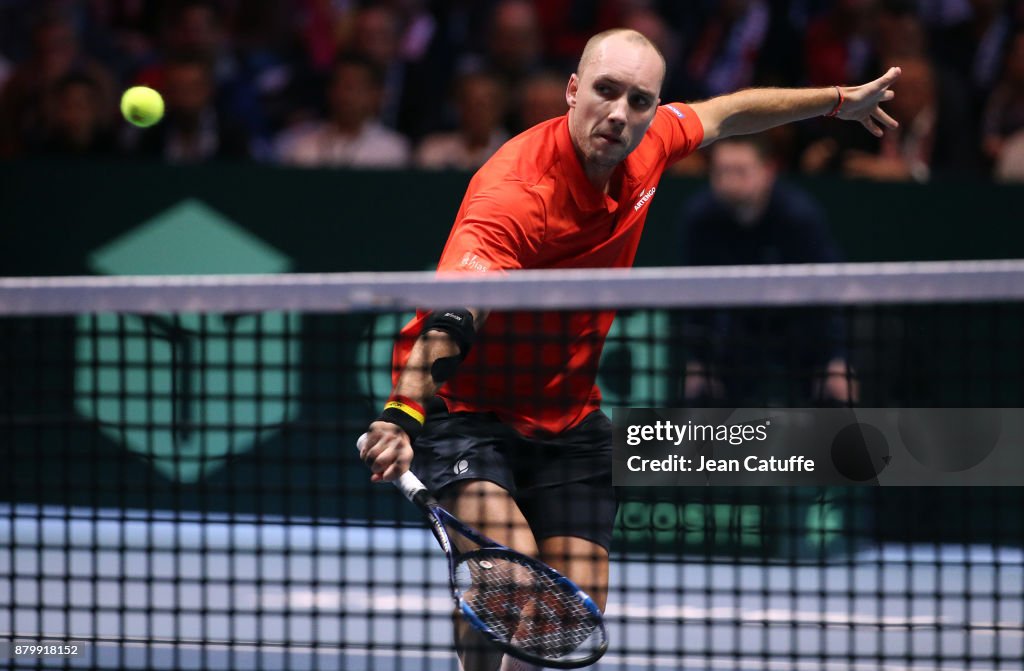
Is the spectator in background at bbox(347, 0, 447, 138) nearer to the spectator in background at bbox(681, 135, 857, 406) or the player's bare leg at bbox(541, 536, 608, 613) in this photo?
the spectator in background at bbox(681, 135, 857, 406)

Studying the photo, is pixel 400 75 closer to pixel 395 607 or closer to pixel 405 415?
pixel 395 607

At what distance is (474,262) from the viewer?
321 centimetres

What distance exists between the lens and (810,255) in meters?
6.20

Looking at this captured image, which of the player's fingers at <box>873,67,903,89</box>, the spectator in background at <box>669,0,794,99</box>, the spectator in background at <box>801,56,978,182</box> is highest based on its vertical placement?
the spectator in background at <box>669,0,794,99</box>

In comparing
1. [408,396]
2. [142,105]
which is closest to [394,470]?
[408,396]

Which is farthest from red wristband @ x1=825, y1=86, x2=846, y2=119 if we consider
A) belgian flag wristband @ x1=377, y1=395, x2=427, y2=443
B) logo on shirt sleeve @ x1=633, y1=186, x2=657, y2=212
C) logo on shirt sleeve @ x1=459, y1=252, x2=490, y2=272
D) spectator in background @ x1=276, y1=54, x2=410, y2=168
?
spectator in background @ x1=276, y1=54, x2=410, y2=168

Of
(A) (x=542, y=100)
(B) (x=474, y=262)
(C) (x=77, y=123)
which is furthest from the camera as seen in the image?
(C) (x=77, y=123)

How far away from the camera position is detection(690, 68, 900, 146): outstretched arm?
409 centimetres

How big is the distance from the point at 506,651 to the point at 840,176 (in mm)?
4048

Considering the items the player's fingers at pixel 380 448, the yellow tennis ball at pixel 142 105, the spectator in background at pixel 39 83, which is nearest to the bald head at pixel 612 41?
the player's fingers at pixel 380 448

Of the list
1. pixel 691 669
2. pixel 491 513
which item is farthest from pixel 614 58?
pixel 691 669

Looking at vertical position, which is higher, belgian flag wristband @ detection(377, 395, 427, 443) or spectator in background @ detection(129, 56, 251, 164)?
spectator in background @ detection(129, 56, 251, 164)

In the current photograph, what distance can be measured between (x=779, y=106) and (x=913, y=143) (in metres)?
3.08

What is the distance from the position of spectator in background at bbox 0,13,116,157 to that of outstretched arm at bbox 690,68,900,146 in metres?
4.24
